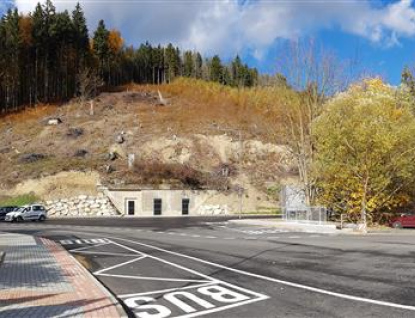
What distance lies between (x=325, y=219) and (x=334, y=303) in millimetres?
27017

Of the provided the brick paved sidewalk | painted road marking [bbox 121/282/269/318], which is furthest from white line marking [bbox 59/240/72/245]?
painted road marking [bbox 121/282/269/318]

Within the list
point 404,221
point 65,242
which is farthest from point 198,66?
point 65,242

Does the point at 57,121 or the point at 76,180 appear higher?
the point at 57,121

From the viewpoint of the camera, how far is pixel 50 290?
35.0ft

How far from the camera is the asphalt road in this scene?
9.12 m

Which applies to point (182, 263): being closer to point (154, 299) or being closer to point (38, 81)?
point (154, 299)

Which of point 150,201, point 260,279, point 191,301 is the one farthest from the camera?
point 150,201

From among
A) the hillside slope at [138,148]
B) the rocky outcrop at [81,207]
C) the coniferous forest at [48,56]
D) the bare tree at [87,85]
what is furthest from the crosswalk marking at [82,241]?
the coniferous forest at [48,56]

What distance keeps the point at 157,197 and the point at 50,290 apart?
49.9 meters

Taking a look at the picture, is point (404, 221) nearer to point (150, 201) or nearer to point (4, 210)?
point (150, 201)

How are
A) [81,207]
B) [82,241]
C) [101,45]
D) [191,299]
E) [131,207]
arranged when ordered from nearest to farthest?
[191,299] < [82,241] < [81,207] < [131,207] < [101,45]

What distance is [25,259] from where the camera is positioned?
55.0 feet

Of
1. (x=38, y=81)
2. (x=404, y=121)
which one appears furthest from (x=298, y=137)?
(x=38, y=81)

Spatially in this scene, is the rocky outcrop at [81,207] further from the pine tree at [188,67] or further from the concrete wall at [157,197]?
the pine tree at [188,67]
